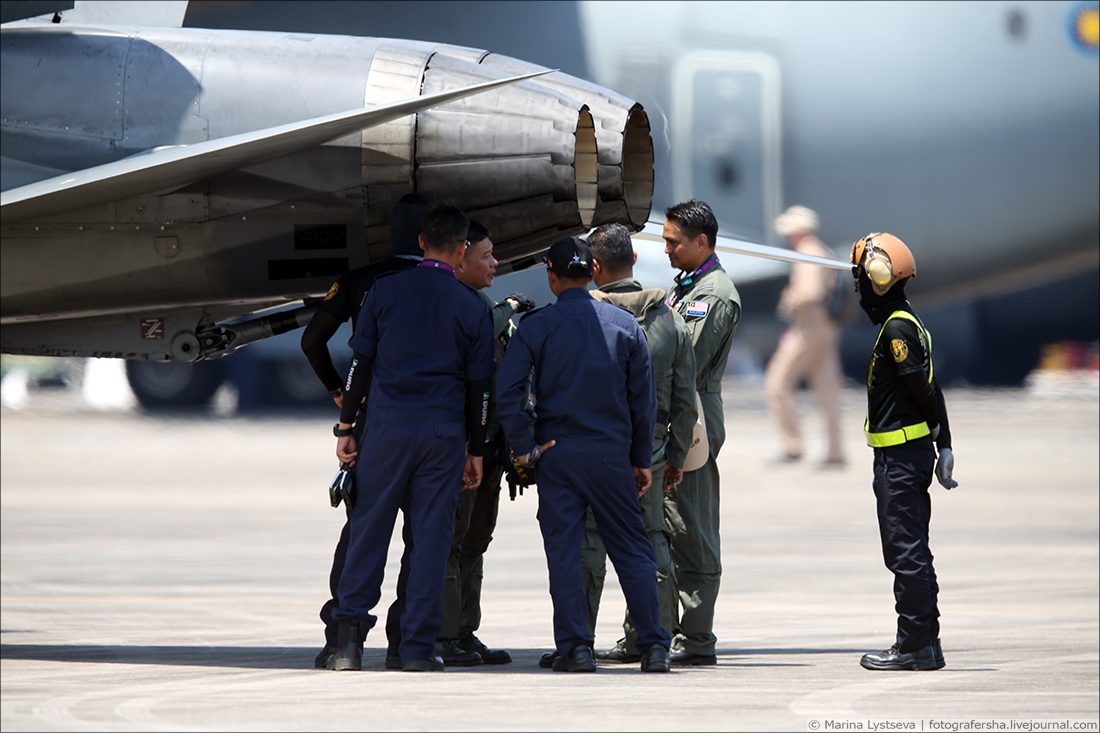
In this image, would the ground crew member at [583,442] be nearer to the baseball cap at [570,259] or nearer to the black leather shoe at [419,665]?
the baseball cap at [570,259]

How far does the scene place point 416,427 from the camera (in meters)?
5.19

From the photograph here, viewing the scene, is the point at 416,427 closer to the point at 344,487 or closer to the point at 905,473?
the point at 344,487

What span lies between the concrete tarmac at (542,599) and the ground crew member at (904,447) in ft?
0.71

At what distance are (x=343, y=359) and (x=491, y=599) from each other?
801 centimetres

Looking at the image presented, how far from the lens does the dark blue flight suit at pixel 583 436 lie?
5.20 m

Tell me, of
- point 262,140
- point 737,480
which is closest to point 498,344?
point 262,140

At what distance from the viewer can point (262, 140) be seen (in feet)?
17.7

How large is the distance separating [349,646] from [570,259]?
6.00 feet

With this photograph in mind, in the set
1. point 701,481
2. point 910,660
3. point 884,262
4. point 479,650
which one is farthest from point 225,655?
point 884,262

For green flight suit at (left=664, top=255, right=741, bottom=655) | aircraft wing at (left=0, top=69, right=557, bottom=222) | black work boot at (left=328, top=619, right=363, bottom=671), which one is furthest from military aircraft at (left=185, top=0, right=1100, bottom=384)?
black work boot at (left=328, top=619, right=363, bottom=671)

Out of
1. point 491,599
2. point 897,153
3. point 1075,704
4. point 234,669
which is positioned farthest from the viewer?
point 897,153

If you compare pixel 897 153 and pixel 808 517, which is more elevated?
pixel 897 153

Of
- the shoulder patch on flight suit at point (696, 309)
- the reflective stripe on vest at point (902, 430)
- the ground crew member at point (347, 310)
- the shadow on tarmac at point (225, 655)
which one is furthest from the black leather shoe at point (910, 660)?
the ground crew member at point (347, 310)

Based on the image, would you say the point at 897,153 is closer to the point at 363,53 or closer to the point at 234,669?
the point at 363,53
